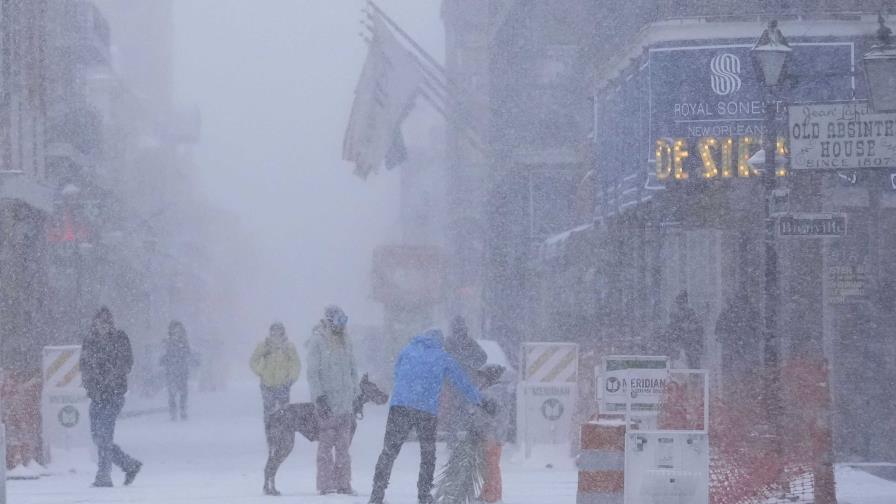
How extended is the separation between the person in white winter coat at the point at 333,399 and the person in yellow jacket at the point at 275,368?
6179 millimetres

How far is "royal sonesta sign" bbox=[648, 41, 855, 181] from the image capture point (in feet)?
73.1

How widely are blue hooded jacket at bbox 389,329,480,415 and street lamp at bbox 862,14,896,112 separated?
4.06 metres

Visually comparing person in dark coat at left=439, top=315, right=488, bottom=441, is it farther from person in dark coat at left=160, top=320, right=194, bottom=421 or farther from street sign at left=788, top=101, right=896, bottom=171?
person in dark coat at left=160, top=320, right=194, bottom=421

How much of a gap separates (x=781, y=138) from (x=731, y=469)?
9.47 m

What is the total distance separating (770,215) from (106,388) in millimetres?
7099

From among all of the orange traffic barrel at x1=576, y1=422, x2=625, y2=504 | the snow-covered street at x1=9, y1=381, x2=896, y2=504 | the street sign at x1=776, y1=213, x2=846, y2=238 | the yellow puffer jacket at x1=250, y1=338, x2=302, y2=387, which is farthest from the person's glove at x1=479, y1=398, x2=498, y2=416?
the yellow puffer jacket at x1=250, y1=338, x2=302, y2=387

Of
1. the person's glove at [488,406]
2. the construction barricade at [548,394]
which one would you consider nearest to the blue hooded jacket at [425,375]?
the person's glove at [488,406]

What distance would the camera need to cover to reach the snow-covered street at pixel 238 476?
50.2 feet

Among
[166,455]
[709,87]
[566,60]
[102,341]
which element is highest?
[566,60]

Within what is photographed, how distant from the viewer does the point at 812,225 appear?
15.0 meters

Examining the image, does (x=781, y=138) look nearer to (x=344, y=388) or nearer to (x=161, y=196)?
(x=344, y=388)

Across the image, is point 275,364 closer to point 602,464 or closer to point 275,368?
point 275,368

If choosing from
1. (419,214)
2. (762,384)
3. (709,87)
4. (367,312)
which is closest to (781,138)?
(709,87)

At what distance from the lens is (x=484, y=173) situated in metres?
55.8
